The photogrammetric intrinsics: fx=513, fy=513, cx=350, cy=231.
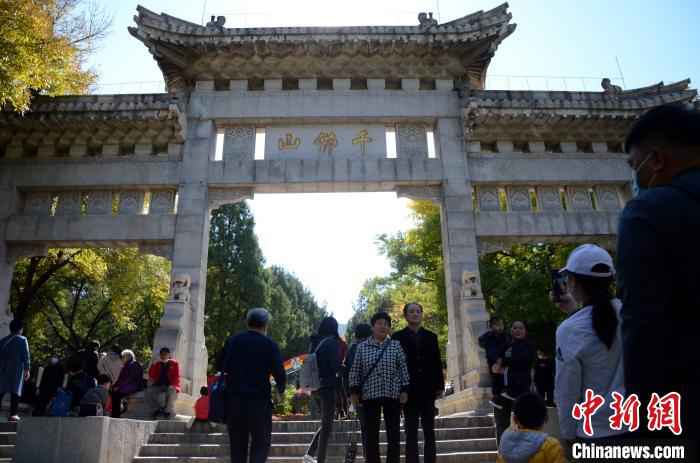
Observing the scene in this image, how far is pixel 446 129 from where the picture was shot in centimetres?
1296

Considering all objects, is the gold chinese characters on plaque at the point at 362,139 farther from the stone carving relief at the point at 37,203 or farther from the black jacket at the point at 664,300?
the black jacket at the point at 664,300

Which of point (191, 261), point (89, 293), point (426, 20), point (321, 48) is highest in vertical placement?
point (426, 20)

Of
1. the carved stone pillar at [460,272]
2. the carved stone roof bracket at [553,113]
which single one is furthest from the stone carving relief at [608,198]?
the carved stone pillar at [460,272]

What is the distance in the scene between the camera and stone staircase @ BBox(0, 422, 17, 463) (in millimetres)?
7570

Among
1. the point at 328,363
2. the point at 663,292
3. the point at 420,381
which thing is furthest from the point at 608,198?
the point at 663,292

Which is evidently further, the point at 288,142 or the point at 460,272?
the point at 288,142

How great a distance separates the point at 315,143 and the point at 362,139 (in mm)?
1180

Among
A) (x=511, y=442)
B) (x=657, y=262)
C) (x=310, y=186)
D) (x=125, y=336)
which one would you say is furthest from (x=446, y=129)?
(x=125, y=336)

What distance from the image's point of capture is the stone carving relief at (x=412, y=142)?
507 inches

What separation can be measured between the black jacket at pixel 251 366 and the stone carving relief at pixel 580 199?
10379 millimetres

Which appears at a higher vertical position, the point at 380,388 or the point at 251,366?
the point at 251,366

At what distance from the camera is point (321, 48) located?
42.1ft

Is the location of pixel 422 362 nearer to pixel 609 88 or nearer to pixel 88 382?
pixel 88 382

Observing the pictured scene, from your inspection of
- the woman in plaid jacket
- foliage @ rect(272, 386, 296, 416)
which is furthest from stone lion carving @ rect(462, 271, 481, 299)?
foliage @ rect(272, 386, 296, 416)
